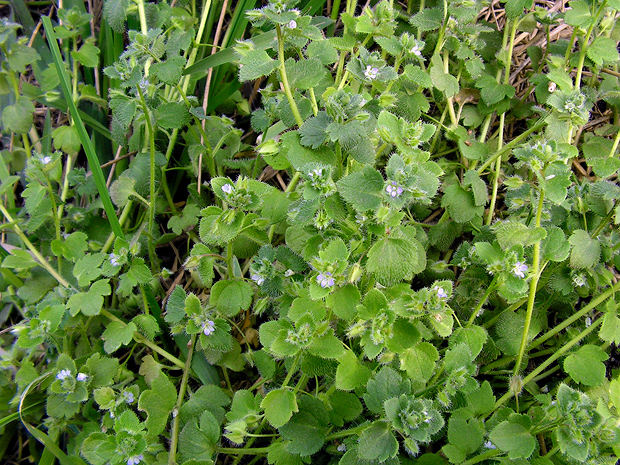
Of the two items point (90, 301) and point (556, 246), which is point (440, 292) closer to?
point (556, 246)

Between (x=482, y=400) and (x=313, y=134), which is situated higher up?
(x=313, y=134)

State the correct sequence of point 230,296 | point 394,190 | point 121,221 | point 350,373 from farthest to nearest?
point 121,221, point 230,296, point 350,373, point 394,190

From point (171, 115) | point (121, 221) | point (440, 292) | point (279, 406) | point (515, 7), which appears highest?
point (515, 7)

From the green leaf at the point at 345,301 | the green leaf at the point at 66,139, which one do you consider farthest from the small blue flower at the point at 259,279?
the green leaf at the point at 66,139

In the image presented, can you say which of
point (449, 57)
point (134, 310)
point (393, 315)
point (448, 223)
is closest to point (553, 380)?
point (448, 223)

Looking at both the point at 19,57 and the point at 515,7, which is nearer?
the point at 515,7

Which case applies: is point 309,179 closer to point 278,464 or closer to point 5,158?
point 278,464

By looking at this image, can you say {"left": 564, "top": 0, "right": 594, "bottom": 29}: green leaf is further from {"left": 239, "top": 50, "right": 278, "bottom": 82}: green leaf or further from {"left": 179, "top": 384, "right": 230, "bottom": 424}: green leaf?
{"left": 179, "top": 384, "right": 230, "bottom": 424}: green leaf

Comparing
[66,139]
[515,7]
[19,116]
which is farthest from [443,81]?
[19,116]
